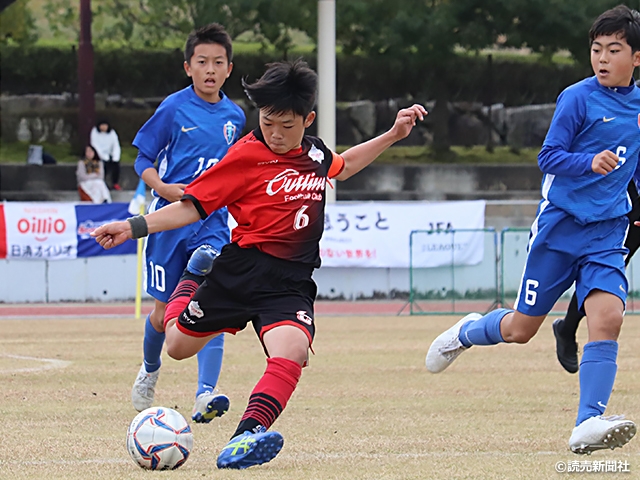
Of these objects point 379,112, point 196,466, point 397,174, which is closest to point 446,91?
point 379,112

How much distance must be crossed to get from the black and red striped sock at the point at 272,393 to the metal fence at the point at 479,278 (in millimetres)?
12484

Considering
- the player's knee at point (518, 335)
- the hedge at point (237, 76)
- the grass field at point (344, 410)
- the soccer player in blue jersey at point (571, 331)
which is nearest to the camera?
the grass field at point (344, 410)

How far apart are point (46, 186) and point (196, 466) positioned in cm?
2161

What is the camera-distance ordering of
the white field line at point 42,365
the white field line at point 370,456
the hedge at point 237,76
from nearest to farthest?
the white field line at point 370,456
the white field line at point 42,365
the hedge at point 237,76

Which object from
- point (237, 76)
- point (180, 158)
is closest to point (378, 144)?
point (180, 158)

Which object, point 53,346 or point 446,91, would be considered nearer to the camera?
point 53,346

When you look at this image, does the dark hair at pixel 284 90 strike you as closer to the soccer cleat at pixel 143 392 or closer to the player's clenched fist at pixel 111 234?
the player's clenched fist at pixel 111 234

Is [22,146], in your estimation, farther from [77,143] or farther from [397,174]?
[397,174]

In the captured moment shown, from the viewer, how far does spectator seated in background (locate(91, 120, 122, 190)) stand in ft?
80.0

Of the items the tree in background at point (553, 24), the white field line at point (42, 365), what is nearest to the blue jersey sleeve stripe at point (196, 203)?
the white field line at point (42, 365)

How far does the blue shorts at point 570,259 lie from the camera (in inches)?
224

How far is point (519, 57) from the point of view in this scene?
37.4m

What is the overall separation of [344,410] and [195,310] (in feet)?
6.72

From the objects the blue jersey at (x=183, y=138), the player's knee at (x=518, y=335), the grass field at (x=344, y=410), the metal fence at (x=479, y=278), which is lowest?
the metal fence at (x=479, y=278)
